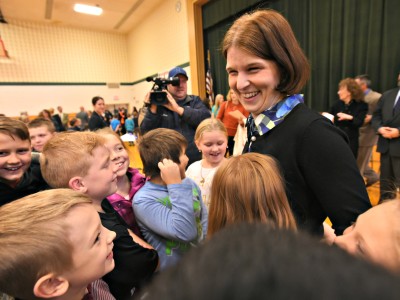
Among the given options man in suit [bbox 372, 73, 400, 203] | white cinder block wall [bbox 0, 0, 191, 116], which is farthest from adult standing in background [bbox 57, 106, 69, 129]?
man in suit [bbox 372, 73, 400, 203]

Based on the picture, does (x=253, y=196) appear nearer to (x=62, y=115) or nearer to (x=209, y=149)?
(x=209, y=149)

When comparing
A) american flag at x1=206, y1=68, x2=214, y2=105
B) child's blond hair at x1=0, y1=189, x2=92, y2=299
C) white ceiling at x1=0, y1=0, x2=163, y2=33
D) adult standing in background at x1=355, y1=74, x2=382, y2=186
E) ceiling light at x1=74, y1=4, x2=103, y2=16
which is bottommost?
adult standing in background at x1=355, y1=74, x2=382, y2=186

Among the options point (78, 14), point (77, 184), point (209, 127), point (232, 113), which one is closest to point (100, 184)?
point (77, 184)

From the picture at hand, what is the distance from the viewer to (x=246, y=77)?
3.15ft

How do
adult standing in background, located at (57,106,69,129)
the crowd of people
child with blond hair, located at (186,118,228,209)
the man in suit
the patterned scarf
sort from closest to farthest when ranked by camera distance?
the crowd of people, the patterned scarf, child with blond hair, located at (186,118,228,209), the man in suit, adult standing in background, located at (57,106,69,129)

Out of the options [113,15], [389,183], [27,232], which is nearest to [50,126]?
[27,232]

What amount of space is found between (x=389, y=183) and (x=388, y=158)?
0.29 meters

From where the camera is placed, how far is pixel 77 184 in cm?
114

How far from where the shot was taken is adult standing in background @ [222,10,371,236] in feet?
2.61

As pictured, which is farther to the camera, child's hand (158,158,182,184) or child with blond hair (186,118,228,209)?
child with blond hair (186,118,228,209)

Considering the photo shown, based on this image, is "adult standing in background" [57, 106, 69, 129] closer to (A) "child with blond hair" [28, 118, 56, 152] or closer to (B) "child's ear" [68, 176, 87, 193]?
A: (A) "child with blond hair" [28, 118, 56, 152]

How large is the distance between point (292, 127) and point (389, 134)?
251cm

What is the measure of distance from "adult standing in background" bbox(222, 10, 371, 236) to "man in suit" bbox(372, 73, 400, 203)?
2.31 metres

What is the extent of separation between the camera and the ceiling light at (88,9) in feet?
30.2
